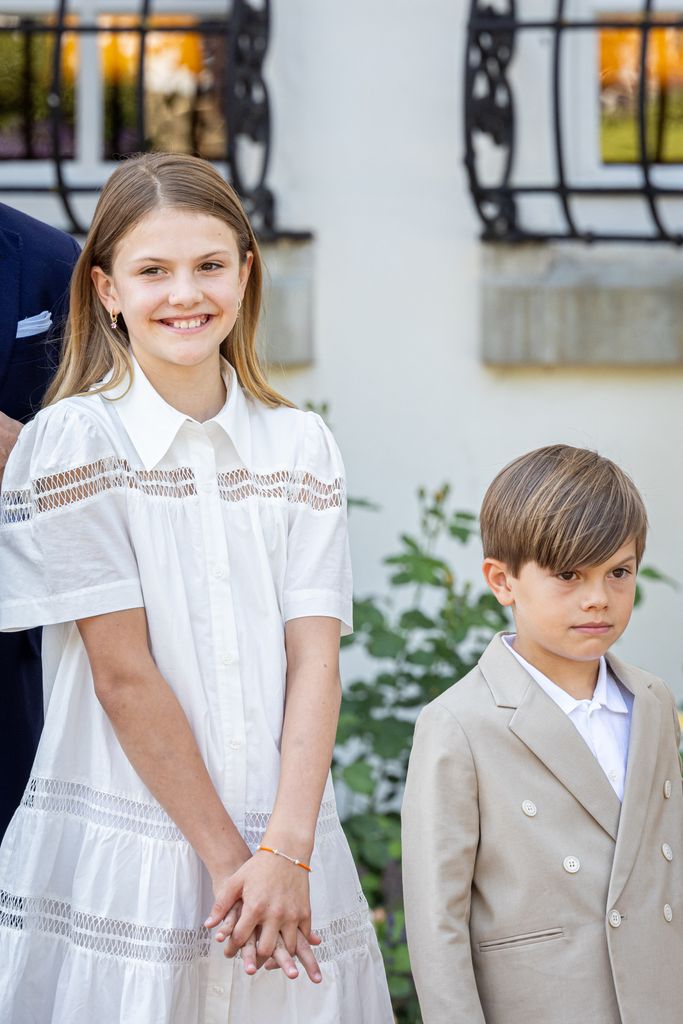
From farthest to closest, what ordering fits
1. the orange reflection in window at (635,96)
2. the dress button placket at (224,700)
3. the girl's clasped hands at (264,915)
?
the orange reflection in window at (635,96), the dress button placket at (224,700), the girl's clasped hands at (264,915)

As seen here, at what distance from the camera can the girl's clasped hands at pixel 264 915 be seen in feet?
6.74

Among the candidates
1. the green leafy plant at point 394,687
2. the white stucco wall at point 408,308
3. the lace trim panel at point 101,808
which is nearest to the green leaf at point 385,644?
the green leafy plant at point 394,687

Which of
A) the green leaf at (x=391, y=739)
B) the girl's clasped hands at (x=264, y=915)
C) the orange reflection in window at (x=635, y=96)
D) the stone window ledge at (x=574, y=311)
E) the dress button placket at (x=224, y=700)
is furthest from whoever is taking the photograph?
the orange reflection in window at (x=635, y=96)

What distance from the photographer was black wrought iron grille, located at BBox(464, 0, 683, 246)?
3975 mm

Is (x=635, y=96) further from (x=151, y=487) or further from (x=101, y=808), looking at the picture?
(x=101, y=808)

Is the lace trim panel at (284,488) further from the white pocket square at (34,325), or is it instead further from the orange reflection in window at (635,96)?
the orange reflection in window at (635,96)

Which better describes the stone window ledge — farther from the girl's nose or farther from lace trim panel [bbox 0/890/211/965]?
lace trim panel [bbox 0/890/211/965]

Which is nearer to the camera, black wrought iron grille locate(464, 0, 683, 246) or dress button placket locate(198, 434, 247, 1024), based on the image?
dress button placket locate(198, 434, 247, 1024)

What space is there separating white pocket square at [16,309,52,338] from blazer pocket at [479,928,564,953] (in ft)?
4.12

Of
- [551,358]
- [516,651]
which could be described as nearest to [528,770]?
[516,651]

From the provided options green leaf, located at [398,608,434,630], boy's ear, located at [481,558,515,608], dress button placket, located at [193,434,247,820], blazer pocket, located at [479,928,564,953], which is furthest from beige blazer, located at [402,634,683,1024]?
green leaf, located at [398,608,434,630]

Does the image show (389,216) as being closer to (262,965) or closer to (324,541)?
(324,541)

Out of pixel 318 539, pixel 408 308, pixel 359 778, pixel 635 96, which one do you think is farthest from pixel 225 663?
pixel 635 96

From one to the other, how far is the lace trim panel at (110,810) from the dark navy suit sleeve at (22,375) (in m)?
0.35
